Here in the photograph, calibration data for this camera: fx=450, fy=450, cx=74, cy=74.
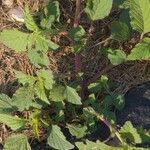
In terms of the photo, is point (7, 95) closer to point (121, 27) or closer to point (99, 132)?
point (99, 132)

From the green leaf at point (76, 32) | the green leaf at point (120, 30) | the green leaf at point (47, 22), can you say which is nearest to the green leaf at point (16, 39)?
the green leaf at point (47, 22)

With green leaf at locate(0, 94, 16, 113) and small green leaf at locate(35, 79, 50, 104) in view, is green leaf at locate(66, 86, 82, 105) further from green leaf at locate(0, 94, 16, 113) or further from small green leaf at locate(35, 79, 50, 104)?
green leaf at locate(0, 94, 16, 113)

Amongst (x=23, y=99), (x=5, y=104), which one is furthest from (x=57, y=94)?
(x=5, y=104)

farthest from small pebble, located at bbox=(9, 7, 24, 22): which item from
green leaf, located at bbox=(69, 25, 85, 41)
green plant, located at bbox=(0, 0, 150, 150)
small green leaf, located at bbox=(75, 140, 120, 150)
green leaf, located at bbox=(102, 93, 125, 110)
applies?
small green leaf, located at bbox=(75, 140, 120, 150)

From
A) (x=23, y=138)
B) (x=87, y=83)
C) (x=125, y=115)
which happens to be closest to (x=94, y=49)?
(x=87, y=83)

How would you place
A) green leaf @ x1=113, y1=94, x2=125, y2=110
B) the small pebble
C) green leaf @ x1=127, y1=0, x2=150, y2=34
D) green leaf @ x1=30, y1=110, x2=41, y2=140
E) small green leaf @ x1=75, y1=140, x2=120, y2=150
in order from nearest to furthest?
small green leaf @ x1=75, y1=140, x2=120, y2=150
green leaf @ x1=127, y1=0, x2=150, y2=34
green leaf @ x1=30, y1=110, x2=41, y2=140
green leaf @ x1=113, y1=94, x2=125, y2=110
the small pebble

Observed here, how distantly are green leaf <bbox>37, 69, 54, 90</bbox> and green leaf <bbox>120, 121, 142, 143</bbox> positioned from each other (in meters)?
0.39

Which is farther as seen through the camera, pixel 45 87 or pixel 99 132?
pixel 99 132

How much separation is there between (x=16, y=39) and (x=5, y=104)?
0.32m

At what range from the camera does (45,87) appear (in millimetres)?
2115

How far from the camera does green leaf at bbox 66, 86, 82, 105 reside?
81.7 inches

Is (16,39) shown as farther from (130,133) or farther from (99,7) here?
(130,133)

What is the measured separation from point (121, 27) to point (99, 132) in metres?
0.54

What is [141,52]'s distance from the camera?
206cm
